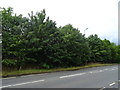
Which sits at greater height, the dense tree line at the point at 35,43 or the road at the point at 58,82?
the dense tree line at the point at 35,43

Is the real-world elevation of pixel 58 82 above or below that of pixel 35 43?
below

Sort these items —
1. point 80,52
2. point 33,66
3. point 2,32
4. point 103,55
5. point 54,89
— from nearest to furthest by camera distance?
point 54,89
point 2,32
point 33,66
point 80,52
point 103,55

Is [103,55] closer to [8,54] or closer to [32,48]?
[32,48]

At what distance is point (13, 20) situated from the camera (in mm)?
16078

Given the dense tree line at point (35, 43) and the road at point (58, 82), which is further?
the dense tree line at point (35, 43)

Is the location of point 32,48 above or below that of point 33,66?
above

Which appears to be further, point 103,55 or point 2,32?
point 103,55

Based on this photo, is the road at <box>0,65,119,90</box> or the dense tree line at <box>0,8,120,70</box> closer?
the road at <box>0,65,119,90</box>

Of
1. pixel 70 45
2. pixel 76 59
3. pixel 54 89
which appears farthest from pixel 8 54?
pixel 76 59

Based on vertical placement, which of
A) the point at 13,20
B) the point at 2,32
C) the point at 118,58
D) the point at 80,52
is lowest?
the point at 118,58

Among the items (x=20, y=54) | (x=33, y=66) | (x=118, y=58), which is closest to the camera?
(x=20, y=54)

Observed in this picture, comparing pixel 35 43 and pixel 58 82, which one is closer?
pixel 58 82

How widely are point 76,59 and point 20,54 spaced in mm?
10473

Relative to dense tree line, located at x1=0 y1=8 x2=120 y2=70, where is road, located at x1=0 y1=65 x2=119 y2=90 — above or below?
below
